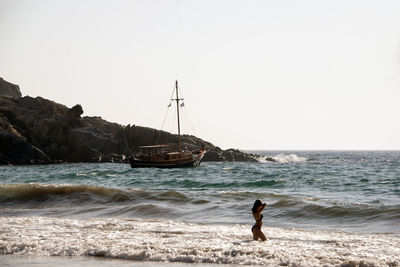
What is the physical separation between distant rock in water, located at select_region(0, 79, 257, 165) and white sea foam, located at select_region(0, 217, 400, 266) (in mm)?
65072

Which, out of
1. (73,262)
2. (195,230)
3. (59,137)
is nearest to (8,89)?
(59,137)

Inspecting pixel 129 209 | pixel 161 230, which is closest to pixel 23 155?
pixel 129 209

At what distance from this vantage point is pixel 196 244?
10.9m

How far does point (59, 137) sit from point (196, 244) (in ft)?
254

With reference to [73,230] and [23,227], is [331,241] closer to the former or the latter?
[73,230]

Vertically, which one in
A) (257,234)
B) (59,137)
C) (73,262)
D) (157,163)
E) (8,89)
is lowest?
(73,262)

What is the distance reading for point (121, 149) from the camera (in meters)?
88.7

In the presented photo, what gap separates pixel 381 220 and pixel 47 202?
46.6ft

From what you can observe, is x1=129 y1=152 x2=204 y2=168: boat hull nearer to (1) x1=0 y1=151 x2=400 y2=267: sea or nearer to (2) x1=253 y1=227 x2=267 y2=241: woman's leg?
(1) x1=0 y1=151 x2=400 y2=267: sea

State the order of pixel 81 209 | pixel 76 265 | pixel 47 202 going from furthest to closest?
1. pixel 47 202
2. pixel 81 209
3. pixel 76 265

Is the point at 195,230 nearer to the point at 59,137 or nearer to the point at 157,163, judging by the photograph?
the point at 157,163

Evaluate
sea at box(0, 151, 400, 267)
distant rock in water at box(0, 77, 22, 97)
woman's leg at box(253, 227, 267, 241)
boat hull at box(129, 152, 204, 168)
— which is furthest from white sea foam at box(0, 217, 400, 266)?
distant rock in water at box(0, 77, 22, 97)

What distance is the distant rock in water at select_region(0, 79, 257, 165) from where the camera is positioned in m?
76.1

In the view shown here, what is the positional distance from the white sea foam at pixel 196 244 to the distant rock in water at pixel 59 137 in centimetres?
6507
